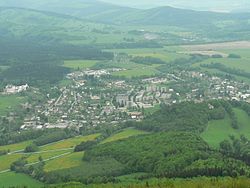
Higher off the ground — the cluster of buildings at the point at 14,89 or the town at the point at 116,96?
the town at the point at 116,96

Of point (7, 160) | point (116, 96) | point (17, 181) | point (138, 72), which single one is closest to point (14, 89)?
point (116, 96)

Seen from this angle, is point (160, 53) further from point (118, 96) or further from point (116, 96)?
point (116, 96)

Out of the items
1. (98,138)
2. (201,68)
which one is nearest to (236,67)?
(201,68)

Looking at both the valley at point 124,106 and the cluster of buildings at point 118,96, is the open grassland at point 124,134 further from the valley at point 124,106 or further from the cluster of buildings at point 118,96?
the cluster of buildings at point 118,96

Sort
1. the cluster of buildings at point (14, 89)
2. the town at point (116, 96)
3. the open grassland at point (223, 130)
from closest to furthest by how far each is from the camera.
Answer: the open grassland at point (223, 130) → the town at point (116, 96) → the cluster of buildings at point (14, 89)

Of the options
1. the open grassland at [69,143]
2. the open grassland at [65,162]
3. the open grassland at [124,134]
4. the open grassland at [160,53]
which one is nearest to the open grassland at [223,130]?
the open grassland at [124,134]

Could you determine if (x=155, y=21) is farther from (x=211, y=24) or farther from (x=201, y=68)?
(x=201, y=68)

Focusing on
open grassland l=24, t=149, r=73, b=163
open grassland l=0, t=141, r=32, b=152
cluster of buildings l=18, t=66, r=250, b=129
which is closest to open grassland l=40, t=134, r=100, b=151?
open grassland l=24, t=149, r=73, b=163

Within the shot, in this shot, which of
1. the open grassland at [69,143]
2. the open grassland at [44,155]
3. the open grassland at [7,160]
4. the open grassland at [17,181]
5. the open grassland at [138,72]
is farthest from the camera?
the open grassland at [138,72]
